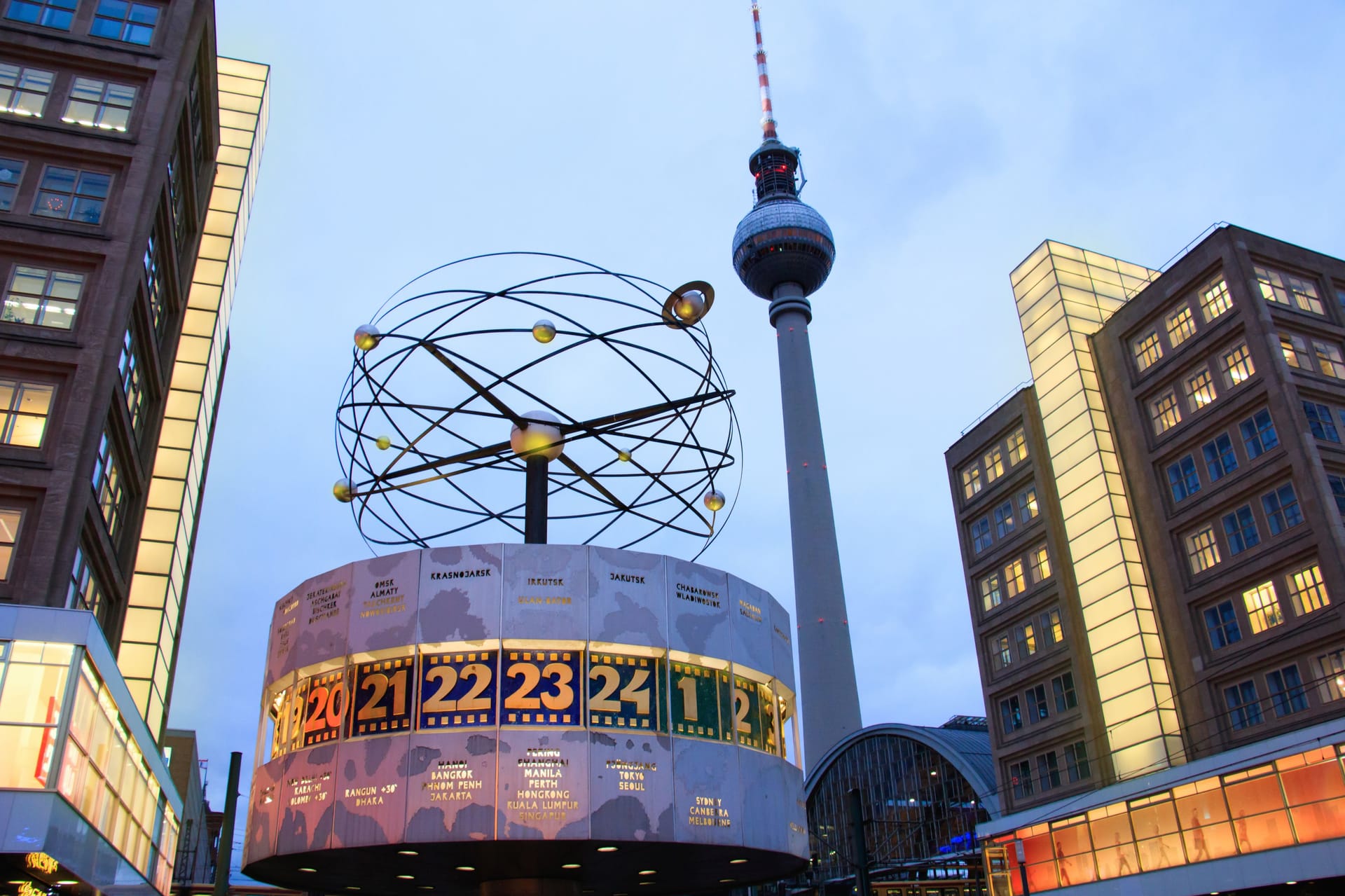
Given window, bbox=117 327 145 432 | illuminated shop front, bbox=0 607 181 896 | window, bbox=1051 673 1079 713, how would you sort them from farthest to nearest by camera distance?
window, bbox=1051 673 1079 713, window, bbox=117 327 145 432, illuminated shop front, bbox=0 607 181 896

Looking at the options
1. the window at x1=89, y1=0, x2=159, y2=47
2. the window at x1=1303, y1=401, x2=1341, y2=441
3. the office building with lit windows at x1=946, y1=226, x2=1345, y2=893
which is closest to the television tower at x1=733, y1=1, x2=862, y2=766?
the office building with lit windows at x1=946, y1=226, x2=1345, y2=893

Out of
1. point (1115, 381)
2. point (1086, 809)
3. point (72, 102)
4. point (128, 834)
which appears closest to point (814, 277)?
point (1115, 381)

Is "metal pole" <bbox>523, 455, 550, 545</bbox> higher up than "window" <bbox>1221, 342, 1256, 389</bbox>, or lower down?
lower down

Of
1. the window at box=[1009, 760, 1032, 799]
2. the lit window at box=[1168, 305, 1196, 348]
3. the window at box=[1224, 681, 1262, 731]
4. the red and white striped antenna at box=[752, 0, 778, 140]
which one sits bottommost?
the window at box=[1009, 760, 1032, 799]

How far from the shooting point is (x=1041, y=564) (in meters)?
56.4

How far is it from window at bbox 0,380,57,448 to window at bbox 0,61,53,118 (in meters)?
10.3

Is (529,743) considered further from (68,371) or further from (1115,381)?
(1115,381)

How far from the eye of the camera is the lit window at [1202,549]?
46.6m

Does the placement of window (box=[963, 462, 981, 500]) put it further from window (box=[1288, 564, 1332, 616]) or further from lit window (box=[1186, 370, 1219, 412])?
window (box=[1288, 564, 1332, 616])

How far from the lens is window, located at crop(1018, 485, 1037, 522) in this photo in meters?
57.4

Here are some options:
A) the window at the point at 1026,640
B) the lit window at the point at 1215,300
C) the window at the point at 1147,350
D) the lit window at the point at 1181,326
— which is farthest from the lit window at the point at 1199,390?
the window at the point at 1026,640

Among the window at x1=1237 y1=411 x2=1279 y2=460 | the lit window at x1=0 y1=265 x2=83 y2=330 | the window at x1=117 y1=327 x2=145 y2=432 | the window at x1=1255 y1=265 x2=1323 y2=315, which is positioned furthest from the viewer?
the window at x1=1255 y1=265 x2=1323 y2=315

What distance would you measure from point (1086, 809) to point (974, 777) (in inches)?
706

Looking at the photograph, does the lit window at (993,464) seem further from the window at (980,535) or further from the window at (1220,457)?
the window at (1220,457)
